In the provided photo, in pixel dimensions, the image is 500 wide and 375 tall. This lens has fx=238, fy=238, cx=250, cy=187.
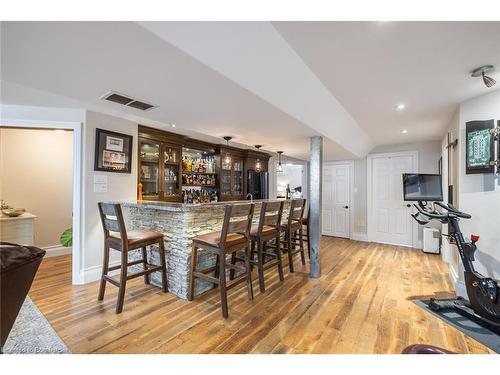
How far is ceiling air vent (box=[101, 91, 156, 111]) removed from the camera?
205 cm

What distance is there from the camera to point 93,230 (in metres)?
3.14

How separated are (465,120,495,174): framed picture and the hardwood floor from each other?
1530 millimetres

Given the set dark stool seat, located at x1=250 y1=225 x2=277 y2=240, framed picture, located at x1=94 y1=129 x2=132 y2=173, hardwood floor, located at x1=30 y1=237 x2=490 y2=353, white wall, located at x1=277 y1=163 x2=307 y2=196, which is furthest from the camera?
white wall, located at x1=277 y1=163 x2=307 y2=196

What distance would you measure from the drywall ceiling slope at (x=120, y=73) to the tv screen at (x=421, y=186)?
4.91 feet

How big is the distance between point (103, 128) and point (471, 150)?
4487 millimetres

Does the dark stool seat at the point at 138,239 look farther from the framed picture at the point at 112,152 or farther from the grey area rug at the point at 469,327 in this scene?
the grey area rug at the point at 469,327

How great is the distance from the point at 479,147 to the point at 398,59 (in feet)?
4.71

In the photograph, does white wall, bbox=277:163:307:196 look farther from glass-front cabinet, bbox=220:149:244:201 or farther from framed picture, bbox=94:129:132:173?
framed picture, bbox=94:129:132:173

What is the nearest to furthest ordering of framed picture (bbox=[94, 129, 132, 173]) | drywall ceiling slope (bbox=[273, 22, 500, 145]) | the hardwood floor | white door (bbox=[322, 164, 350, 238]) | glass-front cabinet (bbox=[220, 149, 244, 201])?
drywall ceiling slope (bbox=[273, 22, 500, 145])
the hardwood floor
framed picture (bbox=[94, 129, 132, 173])
glass-front cabinet (bbox=[220, 149, 244, 201])
white door (bbox=[322, 164, 350, 238])

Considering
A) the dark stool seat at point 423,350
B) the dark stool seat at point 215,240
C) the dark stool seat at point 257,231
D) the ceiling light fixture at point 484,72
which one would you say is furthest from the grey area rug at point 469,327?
the ceiling light fixture at point 484,72

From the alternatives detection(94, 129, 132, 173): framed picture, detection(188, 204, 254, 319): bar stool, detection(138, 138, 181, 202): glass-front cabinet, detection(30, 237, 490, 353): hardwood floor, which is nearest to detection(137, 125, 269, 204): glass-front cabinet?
detection(138, 138, 181, 202): glass-front cabinet

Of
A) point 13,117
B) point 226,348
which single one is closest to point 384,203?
point 226,348

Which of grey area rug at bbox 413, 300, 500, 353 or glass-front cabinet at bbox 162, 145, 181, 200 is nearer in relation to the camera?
grey area rug at bbox 413, 300, 500, 353
